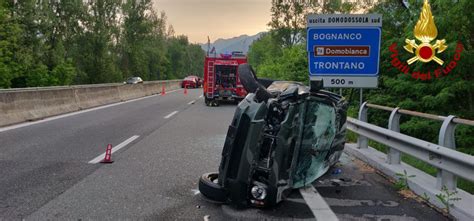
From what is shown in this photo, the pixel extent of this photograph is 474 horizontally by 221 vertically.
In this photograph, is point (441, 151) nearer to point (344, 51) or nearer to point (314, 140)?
point (314, 140)

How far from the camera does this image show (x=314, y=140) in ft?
16.3

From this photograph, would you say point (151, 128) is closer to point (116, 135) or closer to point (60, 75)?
point (116, 135)

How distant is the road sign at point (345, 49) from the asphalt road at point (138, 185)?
2.68 metres

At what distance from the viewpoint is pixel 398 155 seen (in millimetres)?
6297

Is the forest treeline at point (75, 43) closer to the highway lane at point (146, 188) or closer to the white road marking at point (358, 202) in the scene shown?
the highway lane at point (146, 188)

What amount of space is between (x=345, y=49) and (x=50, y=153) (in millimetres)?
6291

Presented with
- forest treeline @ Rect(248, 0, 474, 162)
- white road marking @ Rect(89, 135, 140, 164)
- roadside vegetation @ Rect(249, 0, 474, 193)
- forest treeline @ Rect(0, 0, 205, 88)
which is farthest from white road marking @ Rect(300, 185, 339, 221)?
forest treeline @ Rect(0, 0, 205, 88)

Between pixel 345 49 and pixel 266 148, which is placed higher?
pixel 345 49

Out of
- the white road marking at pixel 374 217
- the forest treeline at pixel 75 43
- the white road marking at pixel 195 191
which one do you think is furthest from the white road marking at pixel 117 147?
the forest treeline at pixel 75 43

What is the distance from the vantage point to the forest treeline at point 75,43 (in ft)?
147

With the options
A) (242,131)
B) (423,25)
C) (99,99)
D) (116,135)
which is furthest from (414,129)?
(99,99)

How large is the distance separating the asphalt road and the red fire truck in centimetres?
1206

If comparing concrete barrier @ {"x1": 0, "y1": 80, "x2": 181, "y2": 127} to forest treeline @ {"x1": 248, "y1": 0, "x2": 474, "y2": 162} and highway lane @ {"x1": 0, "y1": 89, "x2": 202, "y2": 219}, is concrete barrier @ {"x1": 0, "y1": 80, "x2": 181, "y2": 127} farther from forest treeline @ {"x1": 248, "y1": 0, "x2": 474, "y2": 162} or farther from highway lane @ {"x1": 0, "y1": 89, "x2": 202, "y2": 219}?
forest treeline @ {"x1": 248, "y1": 0, "x2": 474, "y2": 162}

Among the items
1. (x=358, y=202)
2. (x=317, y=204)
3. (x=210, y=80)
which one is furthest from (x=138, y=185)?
(x=210, y=80)
